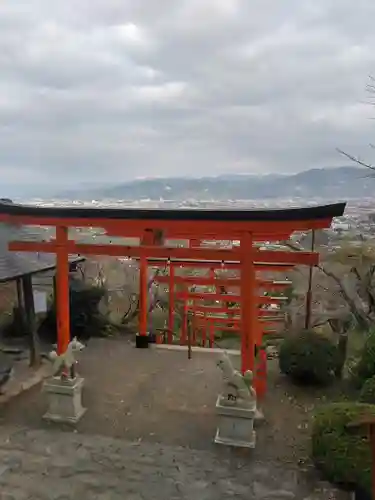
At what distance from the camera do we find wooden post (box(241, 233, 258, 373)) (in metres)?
6.23

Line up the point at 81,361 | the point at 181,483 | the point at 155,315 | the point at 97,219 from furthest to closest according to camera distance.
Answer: the point at 155,315
the point at 81,361
the point at 97,219
the point at 181,483

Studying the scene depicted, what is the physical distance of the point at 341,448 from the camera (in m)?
4.90

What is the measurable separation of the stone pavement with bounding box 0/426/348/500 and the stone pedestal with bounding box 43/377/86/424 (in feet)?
1.57

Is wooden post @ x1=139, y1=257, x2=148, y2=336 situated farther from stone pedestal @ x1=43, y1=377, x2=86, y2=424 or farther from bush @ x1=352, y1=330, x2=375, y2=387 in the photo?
bush @ x1=352, y1=330, x2=375, y2=387

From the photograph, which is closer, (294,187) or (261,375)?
(261,375)

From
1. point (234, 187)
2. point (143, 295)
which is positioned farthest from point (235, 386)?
point (234, 187)

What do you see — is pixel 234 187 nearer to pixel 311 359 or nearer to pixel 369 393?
pixel 311 359

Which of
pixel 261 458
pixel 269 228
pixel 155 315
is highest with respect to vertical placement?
pixel 269 228

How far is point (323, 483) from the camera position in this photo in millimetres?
5082

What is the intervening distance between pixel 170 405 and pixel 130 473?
6.54 feet

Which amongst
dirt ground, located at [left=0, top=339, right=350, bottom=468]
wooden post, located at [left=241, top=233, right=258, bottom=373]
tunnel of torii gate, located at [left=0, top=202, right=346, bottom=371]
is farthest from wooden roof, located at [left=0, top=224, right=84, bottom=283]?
wooden post, located at [left=241, top=233, right=258, bottom=373]

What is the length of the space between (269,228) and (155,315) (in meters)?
11.6

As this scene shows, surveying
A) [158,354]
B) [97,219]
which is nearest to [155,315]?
[158,354]

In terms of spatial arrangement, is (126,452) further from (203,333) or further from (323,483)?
(203,333)
